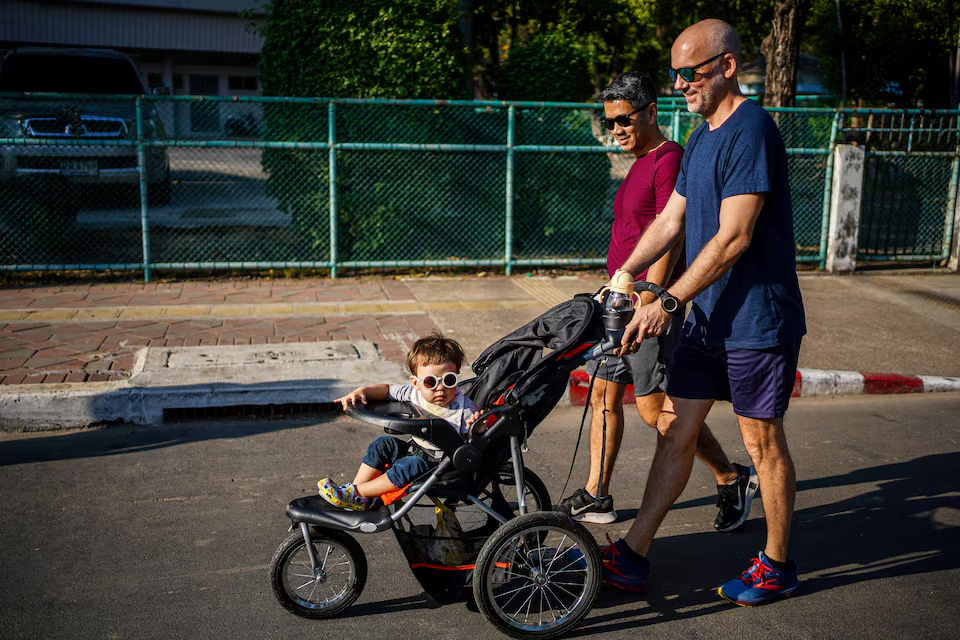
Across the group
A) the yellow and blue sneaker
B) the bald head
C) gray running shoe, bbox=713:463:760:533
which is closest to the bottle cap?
the bald head

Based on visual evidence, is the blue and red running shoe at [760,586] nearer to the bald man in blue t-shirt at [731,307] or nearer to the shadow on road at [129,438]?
the bald man in blue t-shirt at [731,307]

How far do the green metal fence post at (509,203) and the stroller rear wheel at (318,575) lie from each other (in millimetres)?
6692

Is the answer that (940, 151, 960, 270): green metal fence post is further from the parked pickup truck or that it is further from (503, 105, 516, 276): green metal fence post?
the parked pickup truck

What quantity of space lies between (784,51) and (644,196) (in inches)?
370

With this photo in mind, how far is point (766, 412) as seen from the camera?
3545mm

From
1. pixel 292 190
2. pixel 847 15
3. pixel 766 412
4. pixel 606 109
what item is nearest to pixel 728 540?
pixel 766 412

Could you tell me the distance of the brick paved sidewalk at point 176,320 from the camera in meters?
6.64

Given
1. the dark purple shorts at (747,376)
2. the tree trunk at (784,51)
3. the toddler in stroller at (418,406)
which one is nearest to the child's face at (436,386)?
the toddler in stroller at (418,406)

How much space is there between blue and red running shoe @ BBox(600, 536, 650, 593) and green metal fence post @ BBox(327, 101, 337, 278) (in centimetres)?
654

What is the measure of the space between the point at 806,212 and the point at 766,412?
8.01 metres

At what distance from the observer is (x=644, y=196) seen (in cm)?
421

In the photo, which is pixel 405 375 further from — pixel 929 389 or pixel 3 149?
pixel 3 149

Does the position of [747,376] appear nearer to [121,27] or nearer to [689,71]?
[689,71]

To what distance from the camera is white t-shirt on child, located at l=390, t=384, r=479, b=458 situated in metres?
3.43
